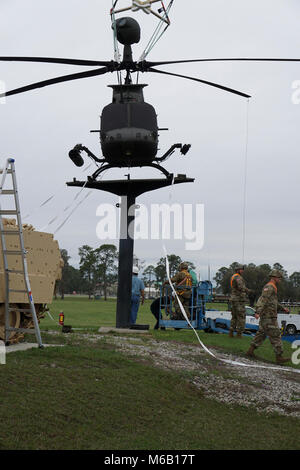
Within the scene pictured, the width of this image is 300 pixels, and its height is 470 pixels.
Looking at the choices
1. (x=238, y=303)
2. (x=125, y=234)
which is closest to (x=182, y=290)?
(x=238, y=303)

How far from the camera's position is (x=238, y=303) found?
1496cm

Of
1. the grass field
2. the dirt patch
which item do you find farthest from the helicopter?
the grass field

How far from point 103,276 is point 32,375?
7956cm

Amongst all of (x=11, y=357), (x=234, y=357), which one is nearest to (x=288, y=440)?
(x=11, y=357)

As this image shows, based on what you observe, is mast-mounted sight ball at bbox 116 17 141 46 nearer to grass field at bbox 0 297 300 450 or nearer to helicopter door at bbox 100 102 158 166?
helicopter door at bbox 100 102 158 166

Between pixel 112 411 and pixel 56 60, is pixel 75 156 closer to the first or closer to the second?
pixel 56 60

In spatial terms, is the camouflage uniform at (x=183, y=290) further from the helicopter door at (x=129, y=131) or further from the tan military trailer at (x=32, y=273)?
the tan military trailer at (x=32, y=273)

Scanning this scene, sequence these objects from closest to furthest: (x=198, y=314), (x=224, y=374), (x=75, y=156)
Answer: (x=224, y=374) < (x=75, y=156) < (x=198, y=314)

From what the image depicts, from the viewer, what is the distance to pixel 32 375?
7254 millimetres

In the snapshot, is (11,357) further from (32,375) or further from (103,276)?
(103,276)

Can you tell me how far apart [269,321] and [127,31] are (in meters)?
7.51

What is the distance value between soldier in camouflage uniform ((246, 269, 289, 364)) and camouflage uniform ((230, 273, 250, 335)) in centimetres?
261

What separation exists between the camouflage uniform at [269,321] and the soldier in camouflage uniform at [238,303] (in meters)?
2.64

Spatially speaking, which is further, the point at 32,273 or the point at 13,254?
the point at 32,273
